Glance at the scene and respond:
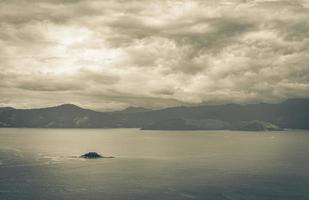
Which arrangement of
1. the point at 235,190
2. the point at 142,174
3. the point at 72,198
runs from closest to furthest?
the point at 72,198
the point at 235,190
the point at 142,174

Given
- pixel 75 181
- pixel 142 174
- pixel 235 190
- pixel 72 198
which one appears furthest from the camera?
pixel 142 174

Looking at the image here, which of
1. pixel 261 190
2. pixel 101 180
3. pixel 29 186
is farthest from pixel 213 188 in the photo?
pixel 29 186

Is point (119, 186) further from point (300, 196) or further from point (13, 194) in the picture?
point (300, 196)

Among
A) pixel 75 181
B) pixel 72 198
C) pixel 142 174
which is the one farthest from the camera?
pixel 142 174

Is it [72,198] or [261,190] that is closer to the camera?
[72,198]

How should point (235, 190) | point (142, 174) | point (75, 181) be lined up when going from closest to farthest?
1. point (235, 190)
2. point (75, 181)
3. point (142, 174)

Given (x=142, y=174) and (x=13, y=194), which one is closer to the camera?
(x=13, y=194)

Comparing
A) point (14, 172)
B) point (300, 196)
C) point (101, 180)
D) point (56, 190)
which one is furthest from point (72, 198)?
point (300, 196)

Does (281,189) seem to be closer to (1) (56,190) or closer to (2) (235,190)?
(2) (235,190)
